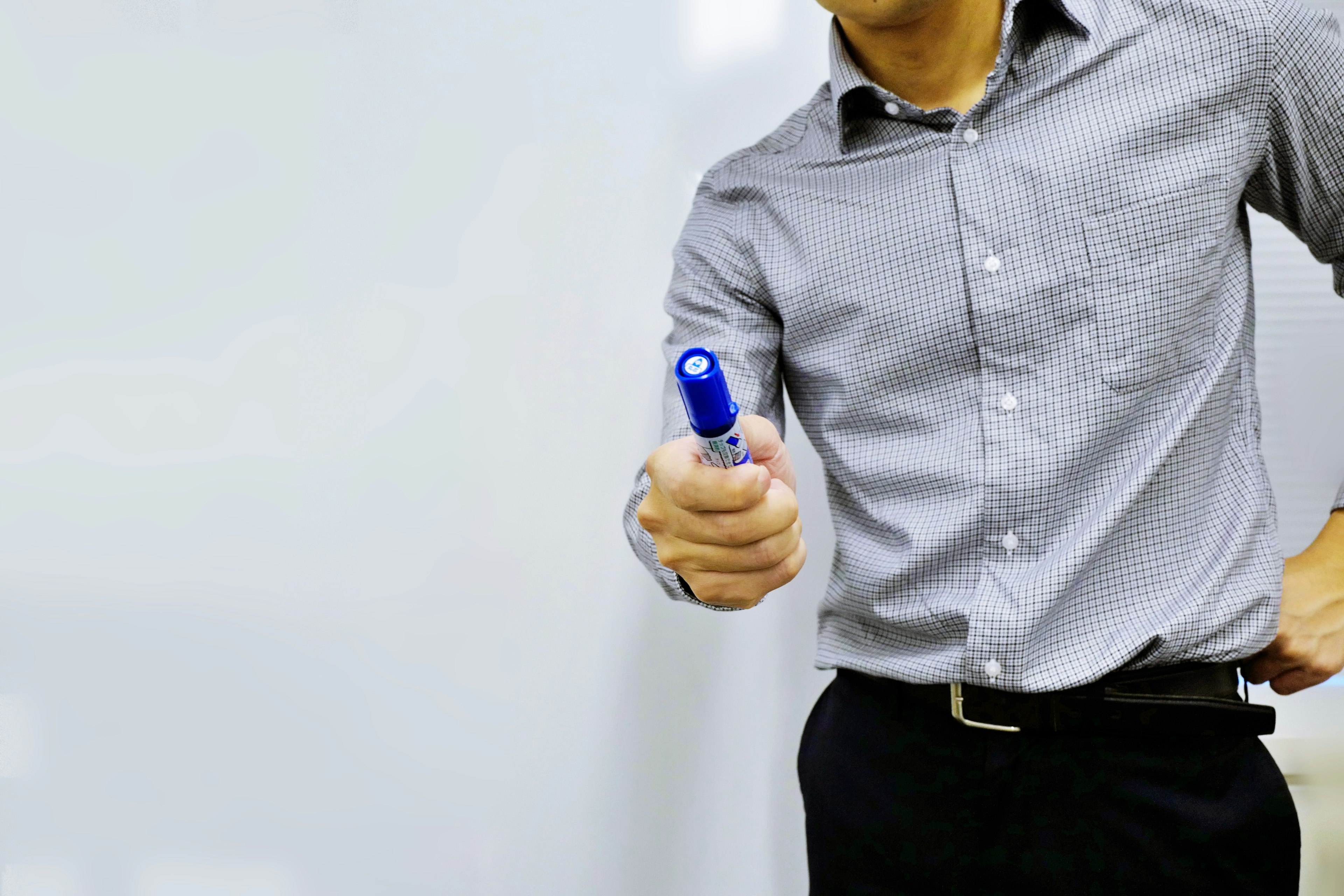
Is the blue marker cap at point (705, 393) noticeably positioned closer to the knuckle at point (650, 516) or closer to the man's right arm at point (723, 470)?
the man's right arm at point (723, 470)

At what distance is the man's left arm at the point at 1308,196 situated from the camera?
843 millimetres

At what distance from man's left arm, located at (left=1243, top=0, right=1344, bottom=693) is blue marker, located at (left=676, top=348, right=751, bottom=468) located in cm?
62

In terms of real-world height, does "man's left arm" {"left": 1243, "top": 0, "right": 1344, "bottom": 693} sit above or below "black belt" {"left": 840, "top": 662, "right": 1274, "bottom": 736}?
above

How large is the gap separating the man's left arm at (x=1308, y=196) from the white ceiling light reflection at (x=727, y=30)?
559mm

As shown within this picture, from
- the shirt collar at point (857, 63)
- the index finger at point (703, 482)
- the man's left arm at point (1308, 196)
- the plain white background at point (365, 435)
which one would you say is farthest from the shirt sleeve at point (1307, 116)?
the index finger at point (703, 482)

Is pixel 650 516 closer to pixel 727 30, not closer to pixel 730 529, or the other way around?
pixel 730 529

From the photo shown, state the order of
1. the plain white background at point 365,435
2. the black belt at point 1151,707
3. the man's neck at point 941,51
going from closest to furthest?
1. the black belt at point 1151,707
2. the man's neck at point 941,51
3. the plain white background at point 365,435

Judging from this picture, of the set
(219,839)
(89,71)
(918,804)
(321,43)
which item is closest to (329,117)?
(321,43)

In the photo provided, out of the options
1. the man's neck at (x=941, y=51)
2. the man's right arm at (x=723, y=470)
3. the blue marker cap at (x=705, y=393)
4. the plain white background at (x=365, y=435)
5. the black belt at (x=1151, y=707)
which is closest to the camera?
the blue marker cap at (x=705, y=393)

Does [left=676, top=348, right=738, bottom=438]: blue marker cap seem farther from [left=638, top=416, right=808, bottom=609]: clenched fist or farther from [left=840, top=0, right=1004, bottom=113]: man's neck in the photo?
[left=840, top=0, right=1004, bottom=113]: man's neck

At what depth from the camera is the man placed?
0.83 meters

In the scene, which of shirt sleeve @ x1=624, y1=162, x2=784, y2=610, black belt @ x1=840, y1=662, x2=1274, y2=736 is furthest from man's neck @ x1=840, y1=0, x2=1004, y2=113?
black belt @ x1=840, y1=662, x2=1274, y2=736

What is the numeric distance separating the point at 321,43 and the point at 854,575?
915 mm

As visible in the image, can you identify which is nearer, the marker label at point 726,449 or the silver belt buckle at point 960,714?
the marker label at point 726,449
